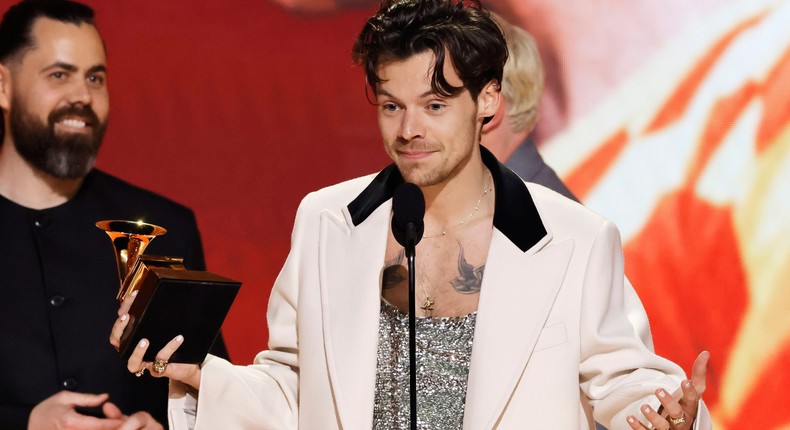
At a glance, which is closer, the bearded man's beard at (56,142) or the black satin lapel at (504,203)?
the black satin lapel at (504,203)

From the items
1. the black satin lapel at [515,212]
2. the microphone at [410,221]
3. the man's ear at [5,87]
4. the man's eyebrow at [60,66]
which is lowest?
the black satin lapel at [515,212]

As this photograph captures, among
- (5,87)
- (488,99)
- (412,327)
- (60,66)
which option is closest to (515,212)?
(488,99)

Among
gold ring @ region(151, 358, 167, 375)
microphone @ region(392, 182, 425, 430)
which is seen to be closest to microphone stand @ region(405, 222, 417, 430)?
microphone @ region(392, 182, 425, 430)

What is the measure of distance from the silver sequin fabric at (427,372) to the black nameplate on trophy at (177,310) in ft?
1.53

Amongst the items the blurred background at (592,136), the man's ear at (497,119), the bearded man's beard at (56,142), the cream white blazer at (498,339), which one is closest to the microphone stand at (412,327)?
the cream white blazer at (498,339)

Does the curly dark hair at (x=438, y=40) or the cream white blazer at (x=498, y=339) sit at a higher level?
the curly dark hair at (x=438, y=40)

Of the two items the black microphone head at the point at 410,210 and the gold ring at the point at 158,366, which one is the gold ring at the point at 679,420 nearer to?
the black microphone head at the point at 410,210

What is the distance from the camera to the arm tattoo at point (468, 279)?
2.77 metres

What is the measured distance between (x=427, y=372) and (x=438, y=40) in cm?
88

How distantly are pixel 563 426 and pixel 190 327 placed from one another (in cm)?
96

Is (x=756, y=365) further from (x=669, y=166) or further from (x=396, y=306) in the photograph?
(x=396, y=306)

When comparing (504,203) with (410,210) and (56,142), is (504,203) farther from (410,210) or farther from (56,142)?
(56,142)

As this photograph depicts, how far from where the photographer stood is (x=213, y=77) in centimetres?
434

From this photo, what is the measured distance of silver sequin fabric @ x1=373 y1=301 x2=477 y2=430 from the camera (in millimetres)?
2633
